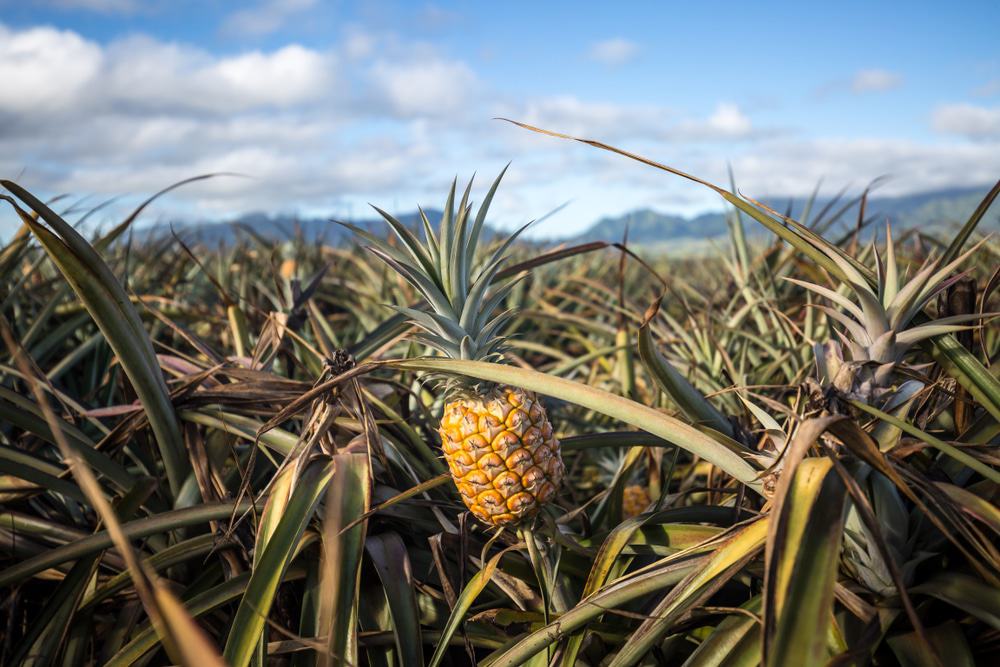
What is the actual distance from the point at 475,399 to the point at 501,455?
0.30ft

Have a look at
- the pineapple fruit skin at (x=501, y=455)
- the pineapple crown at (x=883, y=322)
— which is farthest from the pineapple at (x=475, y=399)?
the pineapple crown at (x=883, y=322)

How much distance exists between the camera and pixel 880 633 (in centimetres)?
82

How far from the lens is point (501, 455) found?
910 mm

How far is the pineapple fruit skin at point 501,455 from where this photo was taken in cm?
91

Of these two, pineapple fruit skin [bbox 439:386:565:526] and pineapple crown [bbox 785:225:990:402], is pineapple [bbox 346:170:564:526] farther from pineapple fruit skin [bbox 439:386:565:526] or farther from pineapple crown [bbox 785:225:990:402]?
pineapple crown [bbox 785:225:990:402]

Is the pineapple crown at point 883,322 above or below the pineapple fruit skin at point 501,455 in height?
above

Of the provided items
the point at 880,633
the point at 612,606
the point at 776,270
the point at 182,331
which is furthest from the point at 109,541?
the point at 776,270

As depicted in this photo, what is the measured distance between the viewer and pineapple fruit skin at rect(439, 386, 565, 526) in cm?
91

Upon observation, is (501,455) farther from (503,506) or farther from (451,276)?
(451,276)

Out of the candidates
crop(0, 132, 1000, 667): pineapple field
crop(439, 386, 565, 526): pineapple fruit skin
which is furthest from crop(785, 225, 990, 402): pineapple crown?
crop(439, 386, 565, 526): pineapple fruit skin

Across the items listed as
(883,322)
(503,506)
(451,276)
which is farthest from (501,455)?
(883,322)

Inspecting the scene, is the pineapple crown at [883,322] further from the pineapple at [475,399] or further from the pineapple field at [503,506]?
the pineapple at [475,399]

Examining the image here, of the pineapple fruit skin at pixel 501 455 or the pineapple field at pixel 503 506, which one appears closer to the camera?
the pineapple field at pixel 503 506

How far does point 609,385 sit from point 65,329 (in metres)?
1.84
